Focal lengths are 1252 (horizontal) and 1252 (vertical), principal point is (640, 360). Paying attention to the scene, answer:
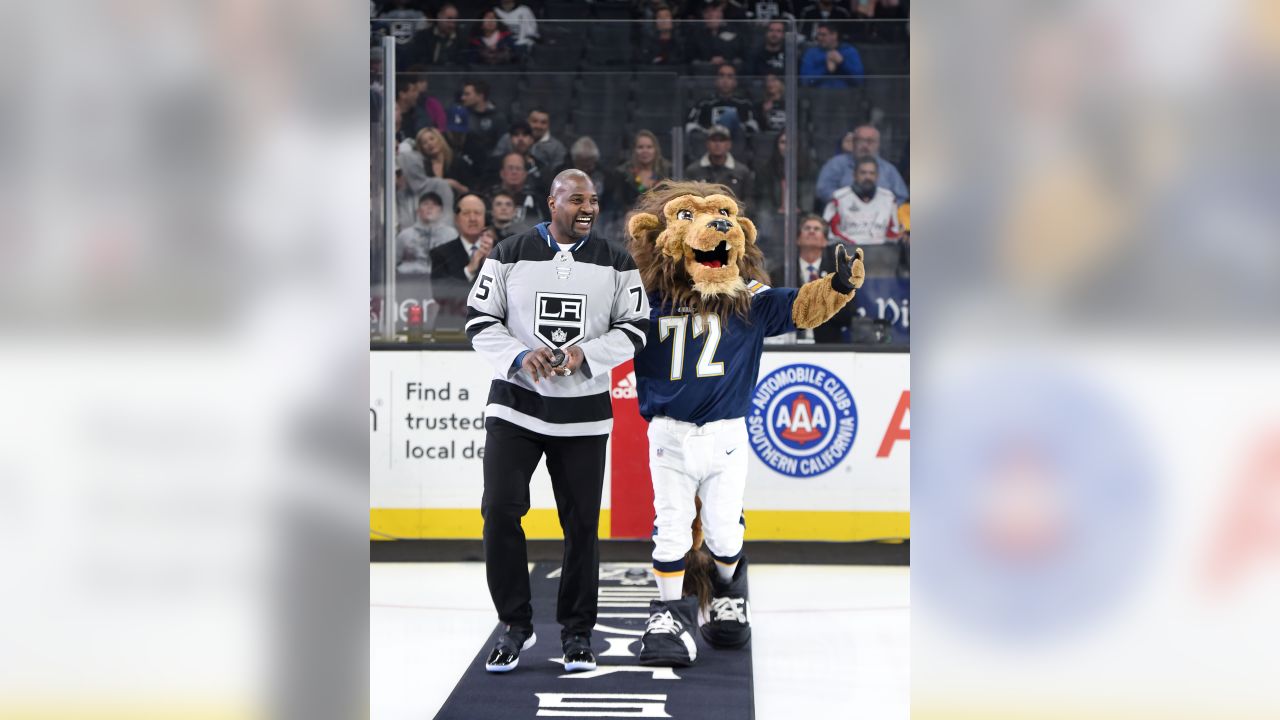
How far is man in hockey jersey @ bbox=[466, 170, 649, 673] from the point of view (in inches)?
153

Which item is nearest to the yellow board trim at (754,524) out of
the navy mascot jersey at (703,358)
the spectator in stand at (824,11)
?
the navy mascot jersey at (703,358)

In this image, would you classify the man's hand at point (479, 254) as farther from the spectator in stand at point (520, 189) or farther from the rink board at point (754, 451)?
the rink board at point (754, 451)

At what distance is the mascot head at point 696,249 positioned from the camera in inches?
166

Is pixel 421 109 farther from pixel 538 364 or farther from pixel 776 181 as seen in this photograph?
pixel 538 364

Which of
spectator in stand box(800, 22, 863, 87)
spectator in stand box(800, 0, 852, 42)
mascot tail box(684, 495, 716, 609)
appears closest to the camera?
mascot tail box(684, 495, 716, 609)

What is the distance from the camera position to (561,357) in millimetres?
3830

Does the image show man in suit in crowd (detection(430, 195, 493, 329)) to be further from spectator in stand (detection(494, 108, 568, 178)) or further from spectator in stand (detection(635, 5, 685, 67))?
spectator in stand (detection(635, 5, 685, 67))

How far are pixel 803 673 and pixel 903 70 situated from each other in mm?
3427

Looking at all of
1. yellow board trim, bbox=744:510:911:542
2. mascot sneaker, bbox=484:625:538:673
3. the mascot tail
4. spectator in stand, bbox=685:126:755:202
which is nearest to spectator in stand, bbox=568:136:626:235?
spectator in stand, bbox=685:126:755:202

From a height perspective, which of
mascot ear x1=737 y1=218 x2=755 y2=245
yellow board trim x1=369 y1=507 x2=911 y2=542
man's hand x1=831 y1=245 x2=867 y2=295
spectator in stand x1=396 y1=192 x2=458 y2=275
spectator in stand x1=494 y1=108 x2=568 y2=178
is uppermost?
spectator in stand x1=494 y1=108 x2=568 y2=178

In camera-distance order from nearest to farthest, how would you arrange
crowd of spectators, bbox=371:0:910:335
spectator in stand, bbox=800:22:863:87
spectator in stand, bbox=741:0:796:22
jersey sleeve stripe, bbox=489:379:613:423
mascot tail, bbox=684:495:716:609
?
jersey sleeve stripe, bbox=489:379:613:423 < mascot tail, bbox=684:495:716:609 < spectator in stand, bbox=800:22:863:87 < crowd of spectators, bbox=371:0:910:335 < spectator in stand, bbox=741:0:796:22
